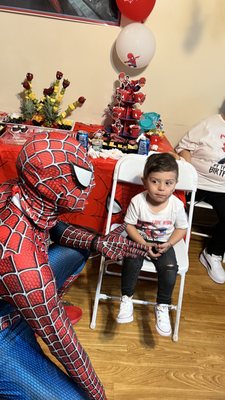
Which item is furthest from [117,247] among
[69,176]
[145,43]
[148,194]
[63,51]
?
[63,51]

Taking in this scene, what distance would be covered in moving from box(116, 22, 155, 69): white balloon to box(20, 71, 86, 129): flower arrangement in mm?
362

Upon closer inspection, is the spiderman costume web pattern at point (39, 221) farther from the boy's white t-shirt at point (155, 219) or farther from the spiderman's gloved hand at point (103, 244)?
the boy's white t-shirt at point (155, 219)

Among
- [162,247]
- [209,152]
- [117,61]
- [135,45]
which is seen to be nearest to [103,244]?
[162,247]

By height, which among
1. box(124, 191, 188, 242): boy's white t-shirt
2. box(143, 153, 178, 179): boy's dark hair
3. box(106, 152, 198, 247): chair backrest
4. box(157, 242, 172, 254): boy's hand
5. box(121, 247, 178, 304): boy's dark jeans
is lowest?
box(121, 247, 178, 304): boy's dark jeans

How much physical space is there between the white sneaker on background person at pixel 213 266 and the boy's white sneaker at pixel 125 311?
808 mm

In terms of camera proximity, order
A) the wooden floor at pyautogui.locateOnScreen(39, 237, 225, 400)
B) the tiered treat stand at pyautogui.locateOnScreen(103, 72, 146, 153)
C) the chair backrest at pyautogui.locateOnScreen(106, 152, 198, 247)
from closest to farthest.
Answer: the wooden floor at pyautogui.locateOnScreen(39, 237, 225, 400), the chair backrest at pyautogui.locateOnScreen(106, 152, 198, 247), the tiered treat stand at pyautogui.locateOnScreen(103, 72, 146, 153)

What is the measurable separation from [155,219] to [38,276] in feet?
2.66

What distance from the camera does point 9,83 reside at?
2.22 meters

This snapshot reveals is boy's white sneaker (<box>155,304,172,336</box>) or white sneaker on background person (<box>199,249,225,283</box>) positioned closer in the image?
boy's white sneaker (<box>155,304,172,336</box>)

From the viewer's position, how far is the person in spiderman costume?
85 cm

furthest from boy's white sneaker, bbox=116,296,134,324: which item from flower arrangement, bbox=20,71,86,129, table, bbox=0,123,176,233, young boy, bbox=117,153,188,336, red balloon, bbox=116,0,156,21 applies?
red balloon, bbox=116,0,156,21

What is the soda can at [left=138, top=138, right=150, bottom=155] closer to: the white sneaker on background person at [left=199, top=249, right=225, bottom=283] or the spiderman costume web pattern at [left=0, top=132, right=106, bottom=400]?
the white sneaker on background person at [left=199, top=249, right=225, bottom=283]

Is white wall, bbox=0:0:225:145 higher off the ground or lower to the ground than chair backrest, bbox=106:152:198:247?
higher

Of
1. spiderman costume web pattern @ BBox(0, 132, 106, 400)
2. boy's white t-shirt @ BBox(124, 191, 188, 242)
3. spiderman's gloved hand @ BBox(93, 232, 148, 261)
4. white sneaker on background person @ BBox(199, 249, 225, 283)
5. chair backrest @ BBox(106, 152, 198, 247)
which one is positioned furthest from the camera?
white sneaker on background person @ BBox(199, 249, 225, 283)
